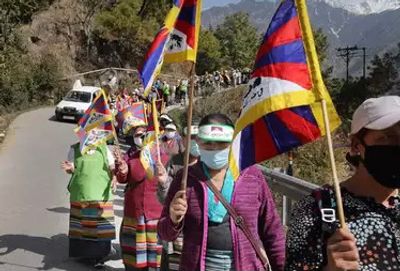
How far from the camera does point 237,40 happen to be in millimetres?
99000

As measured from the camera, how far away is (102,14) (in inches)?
2271

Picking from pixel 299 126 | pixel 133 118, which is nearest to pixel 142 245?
pixel 133 118

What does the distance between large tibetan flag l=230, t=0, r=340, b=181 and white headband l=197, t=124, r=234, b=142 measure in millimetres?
922

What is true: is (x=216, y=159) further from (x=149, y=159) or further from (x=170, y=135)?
(x=170, y=135)

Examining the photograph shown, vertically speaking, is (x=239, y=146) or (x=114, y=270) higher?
(x=239, y=146)

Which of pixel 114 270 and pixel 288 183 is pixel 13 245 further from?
pixel 288 183

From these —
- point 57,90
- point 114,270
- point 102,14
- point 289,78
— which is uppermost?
point 102,14

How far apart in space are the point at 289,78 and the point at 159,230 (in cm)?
150

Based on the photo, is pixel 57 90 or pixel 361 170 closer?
pixel 361 170

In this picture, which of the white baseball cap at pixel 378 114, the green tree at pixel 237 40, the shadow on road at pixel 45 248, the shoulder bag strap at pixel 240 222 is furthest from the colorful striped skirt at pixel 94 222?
the green tree at pixel 237 40

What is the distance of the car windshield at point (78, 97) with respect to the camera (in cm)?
3119

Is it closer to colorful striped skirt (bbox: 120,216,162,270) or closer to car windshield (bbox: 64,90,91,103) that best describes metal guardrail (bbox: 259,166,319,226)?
colorful striped skirt (bbox: 120,216,162,270)

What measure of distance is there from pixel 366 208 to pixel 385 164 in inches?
7.4

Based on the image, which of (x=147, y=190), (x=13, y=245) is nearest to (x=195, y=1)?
(x=147, y=190)
